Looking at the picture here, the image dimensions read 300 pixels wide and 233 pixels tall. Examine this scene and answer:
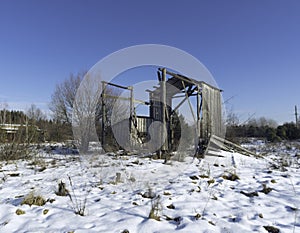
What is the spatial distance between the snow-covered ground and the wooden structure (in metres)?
2.69

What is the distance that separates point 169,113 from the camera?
8508mm

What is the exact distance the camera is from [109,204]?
9.27 ft

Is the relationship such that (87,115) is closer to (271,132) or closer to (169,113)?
(169,113)

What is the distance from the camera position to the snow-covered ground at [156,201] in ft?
7.40

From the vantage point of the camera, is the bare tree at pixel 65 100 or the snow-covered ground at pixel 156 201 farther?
the bare tree at pixel 65 100

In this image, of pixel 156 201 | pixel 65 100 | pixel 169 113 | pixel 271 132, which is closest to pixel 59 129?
pixel 65 100

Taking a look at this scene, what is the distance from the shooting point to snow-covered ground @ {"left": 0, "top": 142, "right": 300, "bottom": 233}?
2.26 metres

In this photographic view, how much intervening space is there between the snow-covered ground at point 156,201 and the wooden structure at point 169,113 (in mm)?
2688

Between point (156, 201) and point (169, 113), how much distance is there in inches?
230

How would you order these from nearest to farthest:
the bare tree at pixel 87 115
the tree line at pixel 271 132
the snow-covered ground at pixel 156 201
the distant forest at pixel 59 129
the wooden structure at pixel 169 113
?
the snow-covered ground at pixel 156 201 → the wooden structure at pixel 169 113 → the distant forest at pixel 59 129 → the bare tree at pixel 87 115 → the tree line at pixel 271 132

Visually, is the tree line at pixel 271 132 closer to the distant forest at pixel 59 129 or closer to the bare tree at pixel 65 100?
the distant forest at pixel 59 129

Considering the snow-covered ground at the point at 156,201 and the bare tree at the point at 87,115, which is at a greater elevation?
the bare tree at the point at 87,115

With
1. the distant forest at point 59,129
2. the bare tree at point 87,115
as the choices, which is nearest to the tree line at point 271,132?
the distant forest at point 59,129

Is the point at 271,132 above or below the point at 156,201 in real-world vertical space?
above
